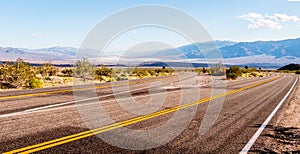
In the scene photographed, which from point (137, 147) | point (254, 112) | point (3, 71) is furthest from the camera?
point (3, 71)

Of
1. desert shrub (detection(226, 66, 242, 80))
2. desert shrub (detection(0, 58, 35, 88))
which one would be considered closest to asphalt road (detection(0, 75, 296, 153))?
desert shrub (detection(0, 58, 35, 88))

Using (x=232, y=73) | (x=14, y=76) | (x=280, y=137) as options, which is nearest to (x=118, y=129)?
(x=280, y=137)

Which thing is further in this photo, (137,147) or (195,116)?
(195,116)

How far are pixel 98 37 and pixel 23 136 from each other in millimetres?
6051

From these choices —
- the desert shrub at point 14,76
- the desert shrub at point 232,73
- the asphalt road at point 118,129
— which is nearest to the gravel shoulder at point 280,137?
the asphalt road at point 118,129

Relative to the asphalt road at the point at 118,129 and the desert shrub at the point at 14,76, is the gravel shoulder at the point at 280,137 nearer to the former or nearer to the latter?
the asphalt road at the point at 118,129

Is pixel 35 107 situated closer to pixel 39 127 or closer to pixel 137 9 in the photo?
pixel 39 127

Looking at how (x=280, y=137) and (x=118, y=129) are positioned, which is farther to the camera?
(x=280, y=137)

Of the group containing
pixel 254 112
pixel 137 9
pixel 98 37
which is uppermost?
pixel 137 9

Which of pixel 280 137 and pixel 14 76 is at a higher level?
pixel 14 76

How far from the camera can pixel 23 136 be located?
5.81 m

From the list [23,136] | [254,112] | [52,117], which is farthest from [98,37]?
[254,112]

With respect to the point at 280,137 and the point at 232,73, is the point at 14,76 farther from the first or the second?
the point at 232,73

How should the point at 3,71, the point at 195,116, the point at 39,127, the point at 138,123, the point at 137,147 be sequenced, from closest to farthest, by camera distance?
the point at 137,147, the point at 39,127, the point at 138,123, the point at 195,116, the point at 3,71
